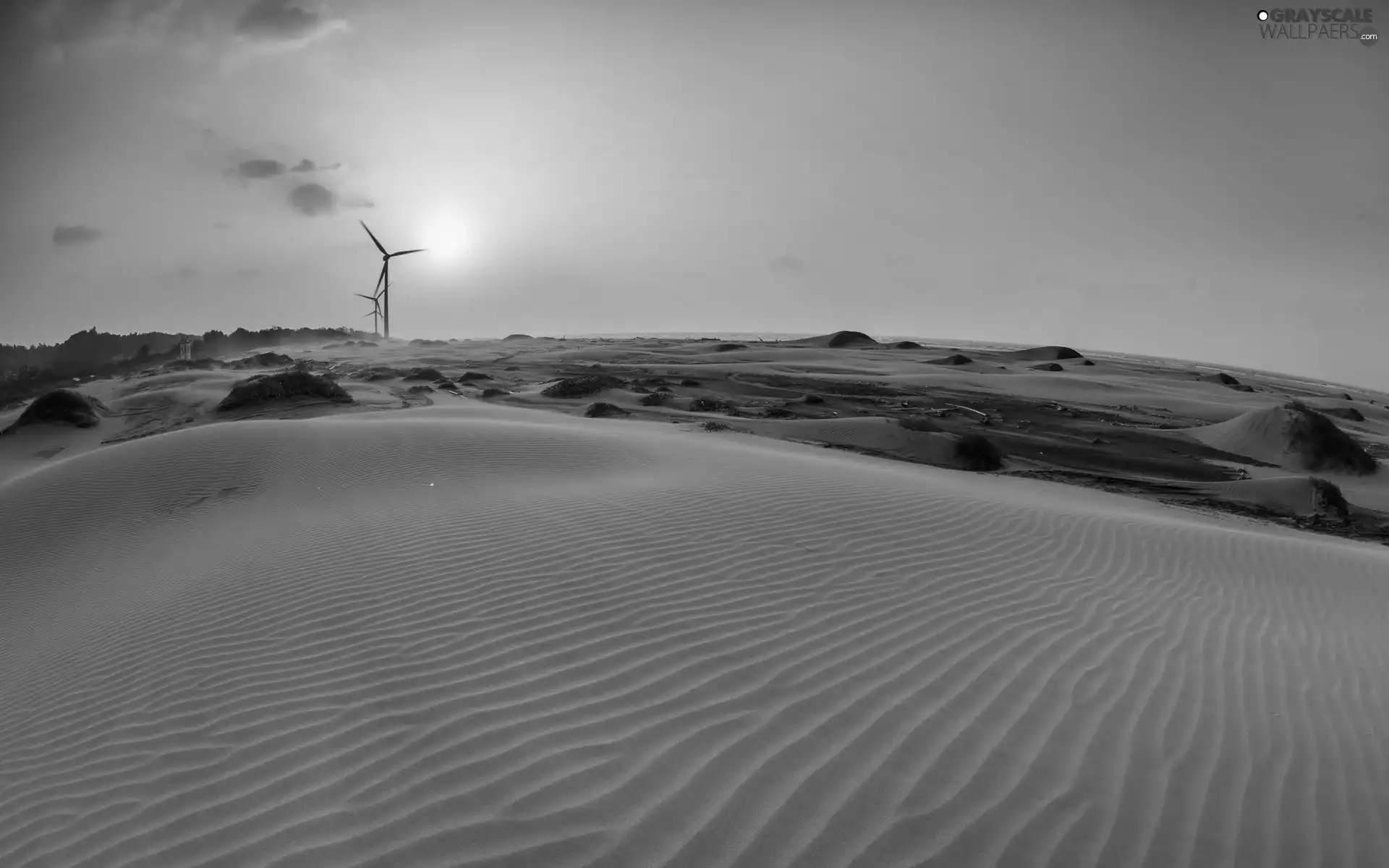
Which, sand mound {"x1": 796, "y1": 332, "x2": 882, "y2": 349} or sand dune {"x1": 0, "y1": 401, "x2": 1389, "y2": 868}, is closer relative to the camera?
sand dune {"x1": 0, "y1": 401, "x2": 1389, "y2": 868}

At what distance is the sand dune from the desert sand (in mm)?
20

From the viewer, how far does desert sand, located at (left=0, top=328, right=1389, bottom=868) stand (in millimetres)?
2617

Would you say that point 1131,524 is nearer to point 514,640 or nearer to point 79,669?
point 514,640

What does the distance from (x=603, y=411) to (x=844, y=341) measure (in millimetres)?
36200

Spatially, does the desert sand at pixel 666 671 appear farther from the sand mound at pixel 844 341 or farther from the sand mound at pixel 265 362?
the sand mound at pixel 844 341

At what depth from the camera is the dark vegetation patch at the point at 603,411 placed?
17.6 meters

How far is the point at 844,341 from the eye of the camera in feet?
167

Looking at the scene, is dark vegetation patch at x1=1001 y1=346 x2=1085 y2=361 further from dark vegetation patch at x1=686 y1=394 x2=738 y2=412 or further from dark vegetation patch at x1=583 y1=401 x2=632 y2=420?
dark vegetation patch at x1=583 y1=401 x2=632 y2=420

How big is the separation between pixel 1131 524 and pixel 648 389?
16.2 m

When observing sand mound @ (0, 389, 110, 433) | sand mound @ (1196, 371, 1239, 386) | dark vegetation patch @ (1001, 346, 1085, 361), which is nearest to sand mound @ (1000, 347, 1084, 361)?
dark vegetation patch @ (1001, 346, 1085, 361)

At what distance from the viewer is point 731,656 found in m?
3.87

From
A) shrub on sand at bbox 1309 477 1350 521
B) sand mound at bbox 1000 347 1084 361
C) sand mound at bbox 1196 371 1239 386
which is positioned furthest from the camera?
sand mound at bbox 1000 347 1084 361

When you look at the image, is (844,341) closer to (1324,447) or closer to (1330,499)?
(1324,447)

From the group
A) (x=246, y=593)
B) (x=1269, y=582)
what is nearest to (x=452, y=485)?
(x=246, y=593)
